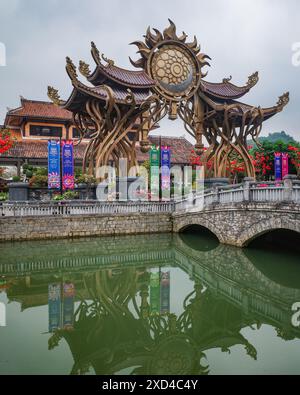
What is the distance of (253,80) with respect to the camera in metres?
23.0

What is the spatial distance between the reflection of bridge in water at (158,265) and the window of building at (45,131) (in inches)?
615

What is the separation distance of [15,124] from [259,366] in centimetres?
2773

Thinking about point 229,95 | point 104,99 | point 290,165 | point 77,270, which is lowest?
point 77,270

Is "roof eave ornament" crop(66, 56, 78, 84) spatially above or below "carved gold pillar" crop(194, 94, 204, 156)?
above

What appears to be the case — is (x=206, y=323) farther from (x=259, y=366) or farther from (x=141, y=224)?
(x=141, y=224)

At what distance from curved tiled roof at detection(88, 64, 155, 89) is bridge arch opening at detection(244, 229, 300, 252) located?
37.5 ft

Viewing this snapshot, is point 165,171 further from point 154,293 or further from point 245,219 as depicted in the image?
point 154,293

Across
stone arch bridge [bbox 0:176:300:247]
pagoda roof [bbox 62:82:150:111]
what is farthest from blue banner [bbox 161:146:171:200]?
pagoda roof [bbox 62:82:150:111]

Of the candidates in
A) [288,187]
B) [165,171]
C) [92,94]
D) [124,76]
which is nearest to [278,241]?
[288,187]

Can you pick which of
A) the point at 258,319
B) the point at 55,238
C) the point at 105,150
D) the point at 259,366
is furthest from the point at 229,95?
the point at 259,366

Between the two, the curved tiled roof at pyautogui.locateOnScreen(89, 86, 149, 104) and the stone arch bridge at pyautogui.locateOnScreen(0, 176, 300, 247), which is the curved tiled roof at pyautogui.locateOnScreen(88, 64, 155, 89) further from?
the stone arch bridge at pyautogui.locateOnScreen(0, 176, 300, 247)

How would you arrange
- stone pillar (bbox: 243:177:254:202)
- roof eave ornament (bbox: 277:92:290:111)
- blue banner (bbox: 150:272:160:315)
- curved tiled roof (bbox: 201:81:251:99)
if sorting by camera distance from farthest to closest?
roof eave ornament (bbox: 277:92:290:111), curved tiled roof (bbox: 201:81:251:99), stone pillar (bbox: 243:177:254:202), blue banner (bbox: 150:272:160:315)

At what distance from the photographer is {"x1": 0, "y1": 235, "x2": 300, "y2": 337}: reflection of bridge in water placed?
7.46 m

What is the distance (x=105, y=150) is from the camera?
1731 cm
